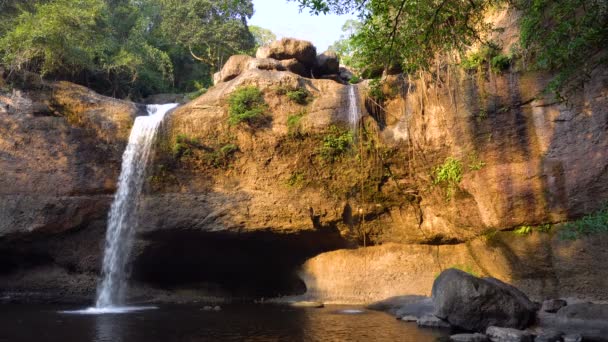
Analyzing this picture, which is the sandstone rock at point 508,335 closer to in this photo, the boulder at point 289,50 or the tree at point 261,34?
the boulder at point 289,50

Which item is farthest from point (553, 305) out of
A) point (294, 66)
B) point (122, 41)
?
point (122, 41)

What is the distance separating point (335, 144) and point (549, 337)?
8609 millimetres

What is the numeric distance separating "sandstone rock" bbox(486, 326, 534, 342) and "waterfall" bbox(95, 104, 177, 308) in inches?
450

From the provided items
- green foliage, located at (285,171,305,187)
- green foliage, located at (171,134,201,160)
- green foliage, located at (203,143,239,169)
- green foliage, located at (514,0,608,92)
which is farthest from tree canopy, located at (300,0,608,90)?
green foliage, located at (171,134,201,160)

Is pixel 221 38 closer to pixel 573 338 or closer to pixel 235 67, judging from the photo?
pixel 235 67

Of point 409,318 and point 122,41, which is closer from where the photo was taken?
point 409,318

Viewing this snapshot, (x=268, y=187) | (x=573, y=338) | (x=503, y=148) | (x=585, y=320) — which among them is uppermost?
(x=503, y=148)

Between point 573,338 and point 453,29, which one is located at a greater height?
point 453,29

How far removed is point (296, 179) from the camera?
16.5 meters

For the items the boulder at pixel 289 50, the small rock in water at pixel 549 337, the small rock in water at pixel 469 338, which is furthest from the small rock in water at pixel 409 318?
the boulder at pixel 289 50

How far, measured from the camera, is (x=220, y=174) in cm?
1695

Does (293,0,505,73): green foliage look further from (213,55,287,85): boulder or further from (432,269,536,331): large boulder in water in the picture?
(213,55,287,85): boulder

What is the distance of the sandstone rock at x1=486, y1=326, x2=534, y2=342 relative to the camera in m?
9.48

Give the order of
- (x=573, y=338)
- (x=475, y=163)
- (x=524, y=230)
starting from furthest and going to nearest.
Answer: (x=475, y=163) → (x=524, y=230) → (x=573, y=338)
